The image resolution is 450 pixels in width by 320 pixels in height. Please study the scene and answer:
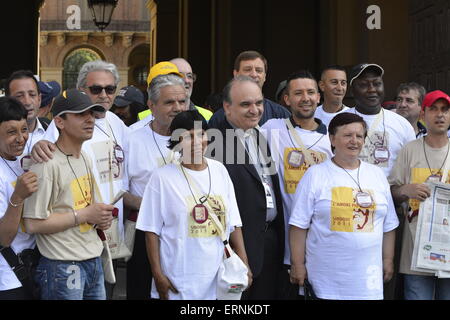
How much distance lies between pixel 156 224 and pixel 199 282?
46cm

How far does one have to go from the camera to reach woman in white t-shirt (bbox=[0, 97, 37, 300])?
4.70 metres

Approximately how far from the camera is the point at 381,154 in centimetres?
625

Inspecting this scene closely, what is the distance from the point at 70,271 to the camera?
488cm

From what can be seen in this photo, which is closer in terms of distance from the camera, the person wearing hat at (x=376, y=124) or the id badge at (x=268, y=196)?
the id badge at (x=268, y=196)

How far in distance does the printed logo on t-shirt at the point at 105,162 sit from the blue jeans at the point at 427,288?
2.29 m

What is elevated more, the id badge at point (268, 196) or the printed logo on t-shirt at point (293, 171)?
the printed logo on t-shirt at point (293, 171)

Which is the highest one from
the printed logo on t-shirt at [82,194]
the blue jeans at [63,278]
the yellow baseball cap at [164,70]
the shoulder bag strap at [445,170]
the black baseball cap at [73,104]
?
the yellow baseball cap at [164,70]

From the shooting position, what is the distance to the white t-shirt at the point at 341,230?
5.49m

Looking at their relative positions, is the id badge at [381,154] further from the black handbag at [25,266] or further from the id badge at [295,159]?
the black handbag at [25,266]

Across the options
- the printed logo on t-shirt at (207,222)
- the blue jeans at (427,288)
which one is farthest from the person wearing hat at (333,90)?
the printed logo on t-shirt at (207,222)

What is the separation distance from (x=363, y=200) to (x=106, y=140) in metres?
1.90

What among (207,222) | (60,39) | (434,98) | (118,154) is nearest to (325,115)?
(434,98)

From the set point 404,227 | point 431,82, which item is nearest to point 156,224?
point 404,227
